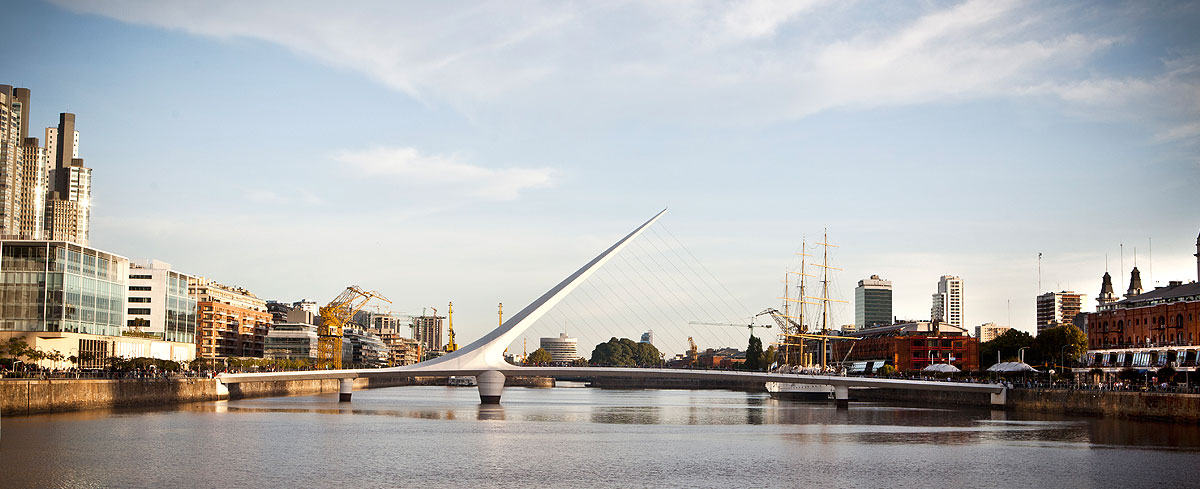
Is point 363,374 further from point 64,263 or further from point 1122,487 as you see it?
point 1122,487

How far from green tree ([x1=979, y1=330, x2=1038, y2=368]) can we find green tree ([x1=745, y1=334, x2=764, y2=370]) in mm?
37452

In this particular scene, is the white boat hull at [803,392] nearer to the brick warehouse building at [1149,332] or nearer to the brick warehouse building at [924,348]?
the brick warehouse building at [924,348]

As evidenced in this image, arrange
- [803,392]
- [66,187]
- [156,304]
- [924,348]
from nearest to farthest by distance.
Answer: [156,304], [803,392], [924,348], [66,187]

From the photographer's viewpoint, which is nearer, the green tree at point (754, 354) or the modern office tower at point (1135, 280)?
the modern office tower at point (1135, 280)

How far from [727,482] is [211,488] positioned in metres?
12.0

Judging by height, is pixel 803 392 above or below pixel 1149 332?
below

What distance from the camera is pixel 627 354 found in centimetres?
18188

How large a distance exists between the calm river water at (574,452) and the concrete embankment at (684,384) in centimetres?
7522

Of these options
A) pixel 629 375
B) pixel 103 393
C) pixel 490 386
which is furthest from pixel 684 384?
pixel 103 393

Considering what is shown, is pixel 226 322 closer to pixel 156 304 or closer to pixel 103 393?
pixel 156 304

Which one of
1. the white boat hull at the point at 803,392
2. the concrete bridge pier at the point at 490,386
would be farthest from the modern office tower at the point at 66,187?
the concrete bridge pier at the point at 490,386

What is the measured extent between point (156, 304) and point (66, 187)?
3402 inches

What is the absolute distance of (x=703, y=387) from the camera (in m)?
142

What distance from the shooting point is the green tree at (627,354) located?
17825 centimetres
